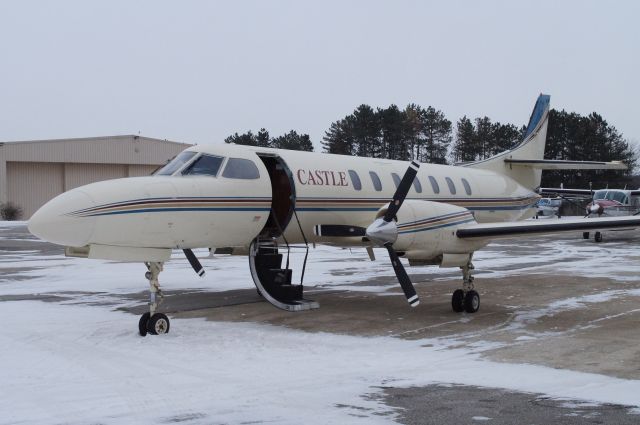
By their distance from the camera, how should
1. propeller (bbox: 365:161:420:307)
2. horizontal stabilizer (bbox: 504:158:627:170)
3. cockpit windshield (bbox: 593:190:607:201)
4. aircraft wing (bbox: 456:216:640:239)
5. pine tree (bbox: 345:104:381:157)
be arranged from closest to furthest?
propeller (bbox: 365:161:420:307) < aircraft wing (bbox: 456:216:640:239) < horizontal stabilizer (bbox: 504:158:627:170) < cockpit windshield (bbox: 593:190:607:201) < pine tree (bbox: 345:104:381:157)

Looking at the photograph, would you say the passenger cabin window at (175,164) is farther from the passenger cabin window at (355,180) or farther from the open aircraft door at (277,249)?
the passenger cabin window at (355,180)

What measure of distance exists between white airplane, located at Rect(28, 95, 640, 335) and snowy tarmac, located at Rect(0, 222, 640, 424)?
3.01 ft

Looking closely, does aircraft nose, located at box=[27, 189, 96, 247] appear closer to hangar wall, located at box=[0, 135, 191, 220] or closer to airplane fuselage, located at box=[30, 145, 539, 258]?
airplane fuselage, located at box=[30, 145, 539, 258]

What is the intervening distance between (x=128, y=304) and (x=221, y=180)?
3819 mm

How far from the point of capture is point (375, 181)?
14242mm

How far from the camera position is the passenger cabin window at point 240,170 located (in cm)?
1170

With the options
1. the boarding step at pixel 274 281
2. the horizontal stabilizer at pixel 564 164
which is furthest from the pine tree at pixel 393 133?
the boarding step at pixel 274 281

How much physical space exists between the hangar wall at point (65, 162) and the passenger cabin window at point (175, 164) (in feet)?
154

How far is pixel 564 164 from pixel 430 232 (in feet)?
22.5

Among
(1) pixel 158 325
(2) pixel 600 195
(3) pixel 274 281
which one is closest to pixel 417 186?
(3) pixel 274 281

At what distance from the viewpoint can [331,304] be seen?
13859 millimetres

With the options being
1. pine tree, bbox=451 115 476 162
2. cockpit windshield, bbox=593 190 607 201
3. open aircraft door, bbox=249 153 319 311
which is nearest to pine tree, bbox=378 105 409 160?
pine tree, bbox=451 115 476 162

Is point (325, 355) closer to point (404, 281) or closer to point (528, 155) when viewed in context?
point (404, 281)

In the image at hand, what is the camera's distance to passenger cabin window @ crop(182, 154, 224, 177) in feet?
37.4
